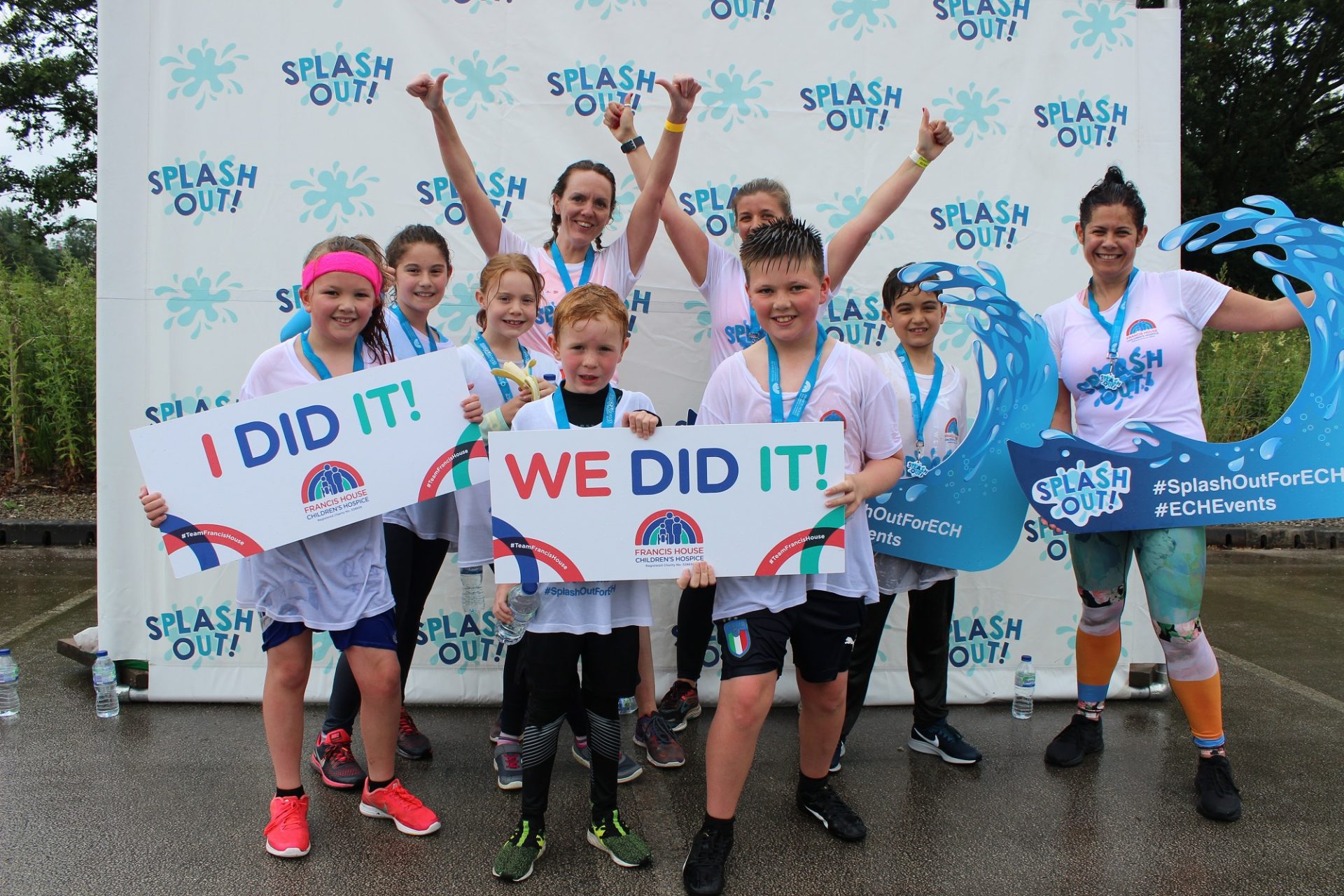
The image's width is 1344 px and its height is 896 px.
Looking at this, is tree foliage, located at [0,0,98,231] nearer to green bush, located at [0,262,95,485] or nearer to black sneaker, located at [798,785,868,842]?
green bush, located at [0,262,95,485]

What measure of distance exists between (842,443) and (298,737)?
1.82 meters

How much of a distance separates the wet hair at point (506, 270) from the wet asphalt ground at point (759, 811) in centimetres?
169

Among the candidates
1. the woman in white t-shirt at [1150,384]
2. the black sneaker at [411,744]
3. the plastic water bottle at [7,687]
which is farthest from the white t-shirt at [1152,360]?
the plastic water bottle at [7,687]

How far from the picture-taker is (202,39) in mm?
3947

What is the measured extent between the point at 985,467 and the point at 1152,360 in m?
0.65

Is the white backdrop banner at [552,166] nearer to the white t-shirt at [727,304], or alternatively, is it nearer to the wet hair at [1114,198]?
the white t-shirt at [727,304]

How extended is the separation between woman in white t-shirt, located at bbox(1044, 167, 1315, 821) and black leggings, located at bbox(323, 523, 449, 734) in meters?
2.34

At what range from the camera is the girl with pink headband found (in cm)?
277

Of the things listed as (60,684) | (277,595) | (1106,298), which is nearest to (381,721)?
(277,595)

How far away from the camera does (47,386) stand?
7727 millimetres

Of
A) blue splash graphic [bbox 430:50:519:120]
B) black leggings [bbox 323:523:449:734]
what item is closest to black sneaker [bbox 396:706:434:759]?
black leggings [bbox 323:523:449:734]

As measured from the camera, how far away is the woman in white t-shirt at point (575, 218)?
10.7 ft

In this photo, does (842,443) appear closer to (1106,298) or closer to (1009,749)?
(1106,298)

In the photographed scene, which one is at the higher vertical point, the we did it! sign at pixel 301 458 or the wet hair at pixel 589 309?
the wet hair at pixel 589 309
